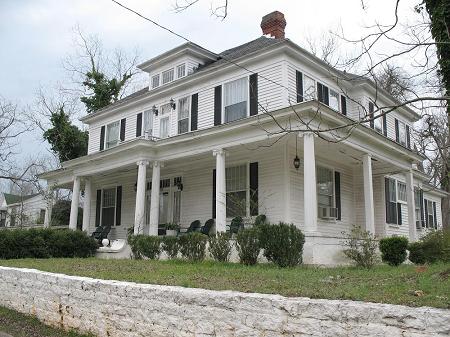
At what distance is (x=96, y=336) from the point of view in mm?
6645

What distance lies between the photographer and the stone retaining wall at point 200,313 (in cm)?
384

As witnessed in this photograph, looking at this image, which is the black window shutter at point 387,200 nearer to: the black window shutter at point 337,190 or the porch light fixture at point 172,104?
the black window shutter at point 337,190

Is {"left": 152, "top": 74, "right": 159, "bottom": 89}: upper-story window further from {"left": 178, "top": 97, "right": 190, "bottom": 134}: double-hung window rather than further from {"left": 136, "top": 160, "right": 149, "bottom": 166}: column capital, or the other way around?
{"left": 136, "top": 160, "right": 149, "bottom": 166}: column capital

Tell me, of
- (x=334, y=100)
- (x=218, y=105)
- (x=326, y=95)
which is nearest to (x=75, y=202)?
(x=218, y=105)

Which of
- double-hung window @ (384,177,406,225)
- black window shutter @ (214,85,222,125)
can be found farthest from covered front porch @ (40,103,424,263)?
black window shutter @ (214,85,222,125)

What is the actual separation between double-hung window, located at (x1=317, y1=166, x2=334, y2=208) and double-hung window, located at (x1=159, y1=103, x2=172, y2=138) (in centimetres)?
669

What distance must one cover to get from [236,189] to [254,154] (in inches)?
59.3

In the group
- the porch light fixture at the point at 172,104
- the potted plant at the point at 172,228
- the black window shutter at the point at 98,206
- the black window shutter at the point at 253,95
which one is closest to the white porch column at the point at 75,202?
the black window shutter at the point at 98,206

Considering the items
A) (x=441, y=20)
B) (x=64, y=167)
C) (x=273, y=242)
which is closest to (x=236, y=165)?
(x=273, y=242)

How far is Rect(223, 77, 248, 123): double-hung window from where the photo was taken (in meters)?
16.5

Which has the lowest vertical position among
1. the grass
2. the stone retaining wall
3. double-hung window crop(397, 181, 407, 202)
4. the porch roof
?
the grass

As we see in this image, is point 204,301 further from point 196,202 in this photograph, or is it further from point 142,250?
point 196,202

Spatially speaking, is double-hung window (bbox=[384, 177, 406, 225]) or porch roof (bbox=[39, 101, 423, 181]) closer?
porch roof (bbox=[39, 101, 423, 181])

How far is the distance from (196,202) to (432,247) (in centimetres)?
899
